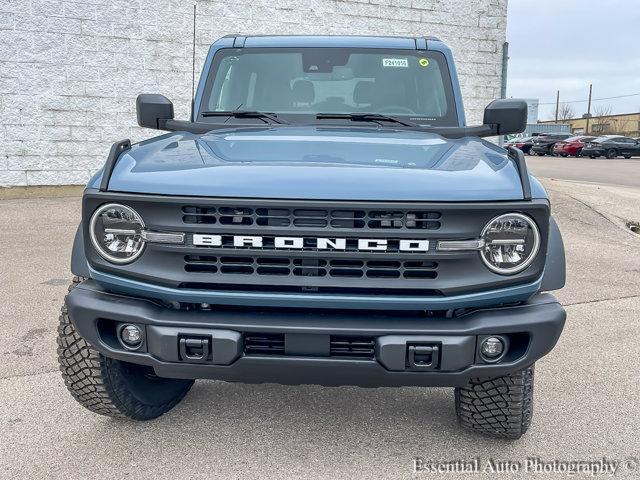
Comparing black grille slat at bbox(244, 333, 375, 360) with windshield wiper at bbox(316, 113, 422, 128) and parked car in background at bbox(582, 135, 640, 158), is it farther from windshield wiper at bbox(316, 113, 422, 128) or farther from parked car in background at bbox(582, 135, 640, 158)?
parked car in background at bbox(582, 135, 640, 158)

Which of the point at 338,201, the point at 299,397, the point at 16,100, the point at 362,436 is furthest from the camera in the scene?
the point at 16,100

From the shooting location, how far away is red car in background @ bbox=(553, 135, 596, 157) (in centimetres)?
3566

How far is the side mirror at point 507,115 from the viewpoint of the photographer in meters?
3.41

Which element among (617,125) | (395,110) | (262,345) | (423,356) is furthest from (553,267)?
(617,125)

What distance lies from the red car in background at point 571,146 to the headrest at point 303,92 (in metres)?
35.6

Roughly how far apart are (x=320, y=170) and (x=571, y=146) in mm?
37118

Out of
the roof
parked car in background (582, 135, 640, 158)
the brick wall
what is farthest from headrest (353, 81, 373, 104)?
parked car in background (582, 135, 640, 158)

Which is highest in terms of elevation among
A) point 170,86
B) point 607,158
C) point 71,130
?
point 170,86

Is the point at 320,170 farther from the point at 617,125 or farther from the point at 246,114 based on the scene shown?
the point at 617,125

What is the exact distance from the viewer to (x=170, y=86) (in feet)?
32.7

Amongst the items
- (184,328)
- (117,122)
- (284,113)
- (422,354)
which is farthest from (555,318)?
(117,122)

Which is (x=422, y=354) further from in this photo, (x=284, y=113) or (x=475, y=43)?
(x=475, y=43)

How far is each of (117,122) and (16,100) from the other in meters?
1.49

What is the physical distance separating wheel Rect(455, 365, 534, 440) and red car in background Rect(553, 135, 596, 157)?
119ft
